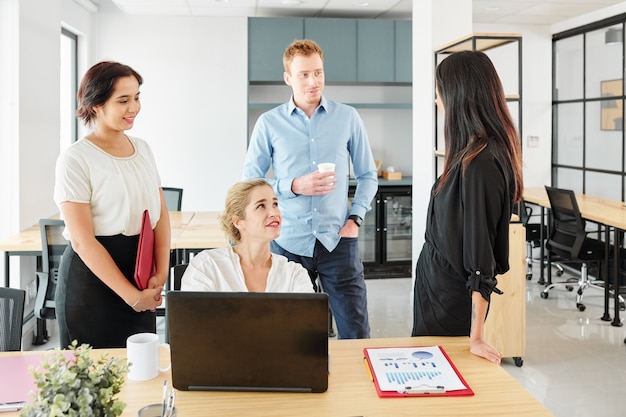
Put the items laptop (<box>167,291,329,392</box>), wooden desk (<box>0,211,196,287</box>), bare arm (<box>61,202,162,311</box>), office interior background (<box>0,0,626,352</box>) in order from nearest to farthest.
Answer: laptop (<box>167,291,329,392</box>) → bare arm (<box>61,202,162,311</box>) → wooden desk (<box>0,211,196,287</box>) → office interior background (<box>0,0,626,352</box>)

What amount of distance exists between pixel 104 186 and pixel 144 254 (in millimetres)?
275

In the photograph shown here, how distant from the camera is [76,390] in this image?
1.06 m

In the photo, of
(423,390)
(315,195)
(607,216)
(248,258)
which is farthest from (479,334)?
(607,216)

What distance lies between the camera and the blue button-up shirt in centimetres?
274

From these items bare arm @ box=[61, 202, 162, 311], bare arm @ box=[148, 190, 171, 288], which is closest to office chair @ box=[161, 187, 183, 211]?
bare arm @ box=[148, 190, 171, 288]

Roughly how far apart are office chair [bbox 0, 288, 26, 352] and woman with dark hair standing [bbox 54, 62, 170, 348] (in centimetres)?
24

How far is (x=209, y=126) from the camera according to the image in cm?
685

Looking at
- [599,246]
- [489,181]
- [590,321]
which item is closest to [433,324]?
[489,181]

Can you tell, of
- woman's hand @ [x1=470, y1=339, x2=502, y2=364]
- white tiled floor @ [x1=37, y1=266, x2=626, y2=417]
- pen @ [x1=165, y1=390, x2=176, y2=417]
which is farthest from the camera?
white tiled floor @ [x1=37, y1=266, x2=626, y2=417]

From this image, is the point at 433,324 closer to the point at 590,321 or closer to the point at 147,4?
the point at 590,321

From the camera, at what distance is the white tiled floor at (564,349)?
344cm

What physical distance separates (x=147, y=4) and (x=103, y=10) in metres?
0.76

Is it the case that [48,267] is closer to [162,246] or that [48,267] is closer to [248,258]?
[162,246]

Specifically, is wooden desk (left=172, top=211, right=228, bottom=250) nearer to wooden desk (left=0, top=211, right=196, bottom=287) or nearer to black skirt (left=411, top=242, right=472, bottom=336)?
wooden desk (left=0, top=211, right=196, bottom=287)
